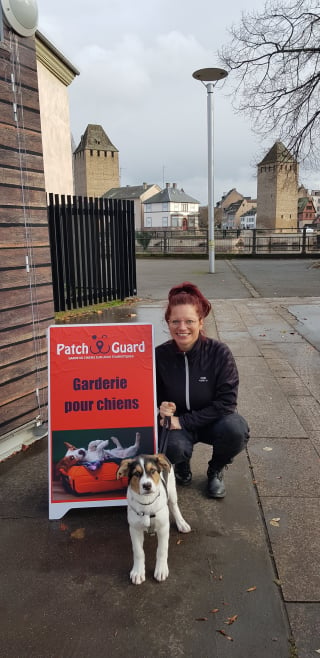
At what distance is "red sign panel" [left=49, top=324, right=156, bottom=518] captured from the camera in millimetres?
2668

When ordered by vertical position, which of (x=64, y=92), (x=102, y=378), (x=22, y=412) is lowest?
(x=22, y=412)

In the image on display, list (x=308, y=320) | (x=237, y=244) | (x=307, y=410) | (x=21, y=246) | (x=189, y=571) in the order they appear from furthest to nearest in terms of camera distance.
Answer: (x=237, y=244) → (x=308, y=320) → (x=307, y=410) → (x=21, y=246) → (x=189, y=571)

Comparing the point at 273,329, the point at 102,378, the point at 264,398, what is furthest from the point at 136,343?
the point at 273,329

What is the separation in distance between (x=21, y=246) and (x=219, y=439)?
6.54 feet

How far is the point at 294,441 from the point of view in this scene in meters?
3.64

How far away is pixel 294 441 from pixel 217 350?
4.30ft

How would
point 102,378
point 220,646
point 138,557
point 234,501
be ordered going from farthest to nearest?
Result: point 234,501, point 102,378, point 138,557, point 220,646

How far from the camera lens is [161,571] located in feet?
7.34

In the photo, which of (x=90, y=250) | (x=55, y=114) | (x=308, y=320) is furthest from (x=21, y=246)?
(x=55, y=114)

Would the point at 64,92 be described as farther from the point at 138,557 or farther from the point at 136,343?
the point at 138,557

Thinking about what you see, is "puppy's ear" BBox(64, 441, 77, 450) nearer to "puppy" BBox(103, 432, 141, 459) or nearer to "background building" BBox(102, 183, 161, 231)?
"puppy" BBox(103, 432, 141, 459)

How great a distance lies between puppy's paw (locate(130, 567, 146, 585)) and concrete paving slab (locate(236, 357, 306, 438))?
70.6 inches

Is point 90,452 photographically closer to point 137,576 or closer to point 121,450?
point 121,450

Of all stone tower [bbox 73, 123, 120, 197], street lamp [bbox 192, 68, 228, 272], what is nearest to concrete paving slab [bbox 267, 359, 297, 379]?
street lamp [bbox 192, 68, 228, 272]
